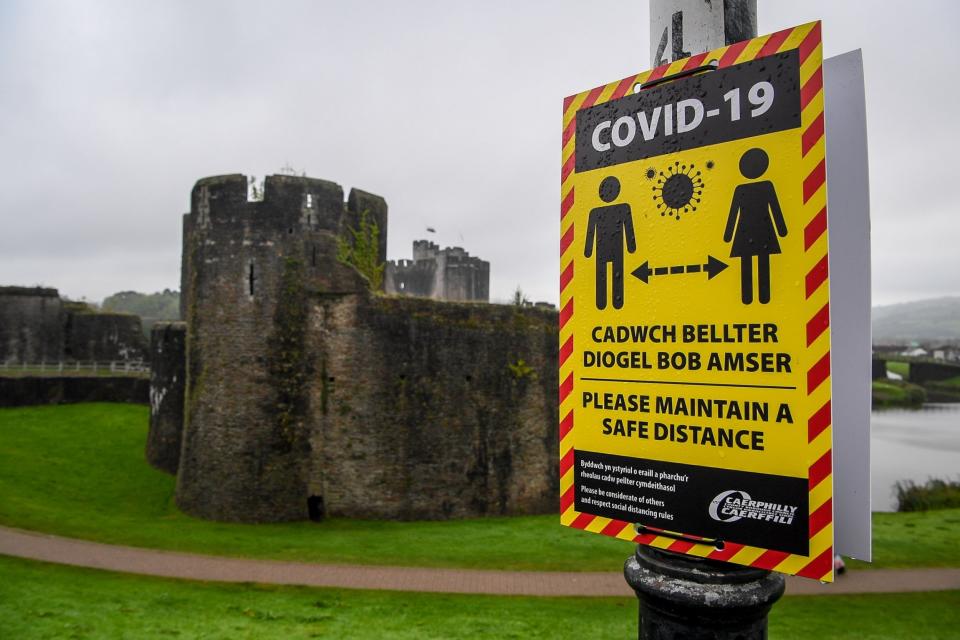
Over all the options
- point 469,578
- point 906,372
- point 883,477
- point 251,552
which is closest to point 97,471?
point 251,552

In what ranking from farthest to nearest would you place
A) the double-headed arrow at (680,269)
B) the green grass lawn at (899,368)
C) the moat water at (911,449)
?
the green grass lawn at (899,368)
the moat water at (911,449)
the double-headed arrow at (680,269)

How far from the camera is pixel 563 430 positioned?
3080mm

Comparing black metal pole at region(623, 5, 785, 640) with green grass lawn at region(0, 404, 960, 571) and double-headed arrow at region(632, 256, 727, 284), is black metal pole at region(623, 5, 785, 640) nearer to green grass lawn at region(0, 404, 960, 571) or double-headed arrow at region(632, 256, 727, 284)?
double-headed arrow at region(632, 256, 727, 284)

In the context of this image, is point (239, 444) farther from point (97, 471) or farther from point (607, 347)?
point (607, 347)

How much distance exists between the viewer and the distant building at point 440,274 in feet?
126

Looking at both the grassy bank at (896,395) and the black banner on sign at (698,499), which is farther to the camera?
the grassy bank at (896,395)

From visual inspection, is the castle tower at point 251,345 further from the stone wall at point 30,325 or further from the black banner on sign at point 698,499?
the stone wall at point 30,325

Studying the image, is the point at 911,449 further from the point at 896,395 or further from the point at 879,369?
the point at 896,395

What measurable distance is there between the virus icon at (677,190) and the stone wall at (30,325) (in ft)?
112

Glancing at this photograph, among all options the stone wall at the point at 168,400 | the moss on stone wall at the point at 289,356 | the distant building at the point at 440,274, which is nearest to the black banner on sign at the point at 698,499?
the moss on stone wall at the point at 289,356

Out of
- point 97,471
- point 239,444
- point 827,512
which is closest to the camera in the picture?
point 827,512

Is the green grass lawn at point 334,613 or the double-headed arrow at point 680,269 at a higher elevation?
the double-headed arrow at point 680,269

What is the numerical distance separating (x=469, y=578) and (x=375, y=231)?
899 cm

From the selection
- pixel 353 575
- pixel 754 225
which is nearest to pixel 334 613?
pixel 353 575
